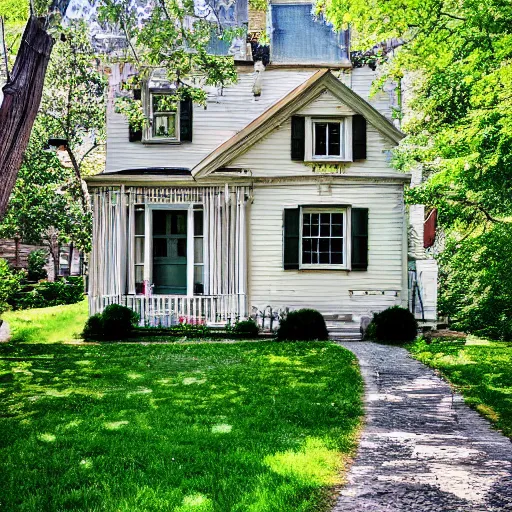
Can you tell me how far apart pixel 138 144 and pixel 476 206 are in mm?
10316

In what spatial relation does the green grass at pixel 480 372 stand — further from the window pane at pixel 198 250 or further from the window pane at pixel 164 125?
the window pane at pixel 164 125

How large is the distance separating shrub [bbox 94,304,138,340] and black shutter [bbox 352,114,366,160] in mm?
7131

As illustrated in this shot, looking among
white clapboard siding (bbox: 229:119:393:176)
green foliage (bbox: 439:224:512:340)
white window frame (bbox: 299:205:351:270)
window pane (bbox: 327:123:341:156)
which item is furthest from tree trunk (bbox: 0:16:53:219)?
green foliage (bbox: 439:224:512:340)

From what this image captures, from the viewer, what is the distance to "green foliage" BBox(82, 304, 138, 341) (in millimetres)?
15211

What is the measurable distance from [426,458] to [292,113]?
12526 mm

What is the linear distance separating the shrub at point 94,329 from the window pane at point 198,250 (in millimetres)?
3214

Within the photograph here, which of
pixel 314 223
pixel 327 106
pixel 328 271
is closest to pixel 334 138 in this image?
pixel 327 106

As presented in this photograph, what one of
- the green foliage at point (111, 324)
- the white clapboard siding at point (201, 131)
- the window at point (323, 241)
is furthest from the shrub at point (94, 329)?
the window at point (323, 241)

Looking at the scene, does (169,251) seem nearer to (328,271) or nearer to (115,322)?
(115,322)

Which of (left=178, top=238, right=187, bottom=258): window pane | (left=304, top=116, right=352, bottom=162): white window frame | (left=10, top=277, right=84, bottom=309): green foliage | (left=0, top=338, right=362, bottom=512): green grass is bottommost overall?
(left=0, top=338, right=362, bottom=512): green grass

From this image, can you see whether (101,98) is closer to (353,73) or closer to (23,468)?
(353,73)

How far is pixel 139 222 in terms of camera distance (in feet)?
57.2

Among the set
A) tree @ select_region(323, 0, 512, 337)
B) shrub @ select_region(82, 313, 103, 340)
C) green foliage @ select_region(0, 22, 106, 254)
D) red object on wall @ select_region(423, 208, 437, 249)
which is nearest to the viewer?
tree @ select_region(323, 0, 512, 337)

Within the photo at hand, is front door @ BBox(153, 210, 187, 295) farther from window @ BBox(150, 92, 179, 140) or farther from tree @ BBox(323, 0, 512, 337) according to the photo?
tree @ BBox(323, 0, 512, 337)
